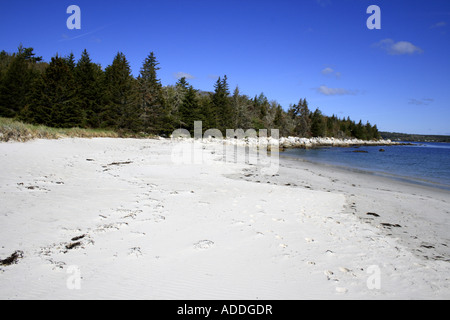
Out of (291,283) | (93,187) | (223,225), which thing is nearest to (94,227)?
(223,225)

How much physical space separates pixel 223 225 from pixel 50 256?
9.72ft

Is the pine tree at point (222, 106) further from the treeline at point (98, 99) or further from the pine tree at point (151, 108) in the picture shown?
the pine tree at point (151, 108)

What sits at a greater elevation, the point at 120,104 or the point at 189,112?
the point at 189,112

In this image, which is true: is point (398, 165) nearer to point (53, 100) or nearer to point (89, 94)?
point (53, 100)

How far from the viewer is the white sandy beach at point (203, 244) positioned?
2809mm

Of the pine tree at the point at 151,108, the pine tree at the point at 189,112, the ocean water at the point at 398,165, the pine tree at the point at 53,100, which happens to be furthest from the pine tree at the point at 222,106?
the pine tree at the point at 53,100

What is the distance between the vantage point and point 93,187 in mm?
6668

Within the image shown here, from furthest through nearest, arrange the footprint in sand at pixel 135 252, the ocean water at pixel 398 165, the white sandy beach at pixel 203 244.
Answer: the ocean water at pixel 398 165 < the footprint in sand at pixel 135 252 < the white sandy beach at pixel 203 244

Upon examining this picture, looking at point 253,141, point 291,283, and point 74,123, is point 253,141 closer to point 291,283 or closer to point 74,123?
point 74,123

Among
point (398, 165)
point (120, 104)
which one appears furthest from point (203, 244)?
point (120, 104)

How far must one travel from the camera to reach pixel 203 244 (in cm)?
383

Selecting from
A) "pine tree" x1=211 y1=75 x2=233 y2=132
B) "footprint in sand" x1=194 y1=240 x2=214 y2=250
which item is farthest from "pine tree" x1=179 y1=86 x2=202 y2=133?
"footprint in sand" x1=194 y1=240 x2=214 y2=250

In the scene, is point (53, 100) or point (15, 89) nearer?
point (53, 100)

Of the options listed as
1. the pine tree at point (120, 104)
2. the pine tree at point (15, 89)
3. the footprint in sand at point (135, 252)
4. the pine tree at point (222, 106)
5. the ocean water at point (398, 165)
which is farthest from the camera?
the pine tree at point (222, 106)
